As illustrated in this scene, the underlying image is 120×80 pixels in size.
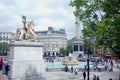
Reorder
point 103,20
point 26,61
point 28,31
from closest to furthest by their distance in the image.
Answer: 1. point 103,20
2. point 26,61
3. point 28,31

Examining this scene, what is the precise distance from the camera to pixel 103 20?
19.1 meters

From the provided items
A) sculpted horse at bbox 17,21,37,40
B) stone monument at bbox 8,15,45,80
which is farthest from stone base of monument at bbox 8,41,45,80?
sculpted horse at bbox 17,21,37,40

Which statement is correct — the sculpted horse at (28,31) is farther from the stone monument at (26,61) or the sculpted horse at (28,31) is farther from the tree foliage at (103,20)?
the tree foliage at (103,20)

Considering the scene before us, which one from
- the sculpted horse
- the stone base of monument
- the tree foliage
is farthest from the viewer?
the sculpted horse

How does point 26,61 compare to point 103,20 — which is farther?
point 26,61

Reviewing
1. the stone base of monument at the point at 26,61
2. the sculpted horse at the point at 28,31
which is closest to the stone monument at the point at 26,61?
the stone base of monument at the point at 26,61

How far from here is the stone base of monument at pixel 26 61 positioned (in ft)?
94.0

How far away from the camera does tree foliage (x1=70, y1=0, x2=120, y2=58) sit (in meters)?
18.1

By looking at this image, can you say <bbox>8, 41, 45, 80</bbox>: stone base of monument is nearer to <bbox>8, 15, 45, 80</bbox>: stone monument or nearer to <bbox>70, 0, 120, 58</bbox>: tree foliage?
<bbox>8, 15, 45, 80</bbox>: stone monument

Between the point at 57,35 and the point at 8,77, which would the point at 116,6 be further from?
the point at 57,35

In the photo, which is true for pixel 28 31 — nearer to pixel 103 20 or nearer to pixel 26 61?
pixel 26 61

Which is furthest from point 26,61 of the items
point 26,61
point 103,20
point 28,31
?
point 103,20

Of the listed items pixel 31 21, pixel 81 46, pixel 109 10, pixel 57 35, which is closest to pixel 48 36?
pixel 57 35

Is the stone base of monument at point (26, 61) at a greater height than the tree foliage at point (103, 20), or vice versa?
the tree foliage at point (103, 20)
